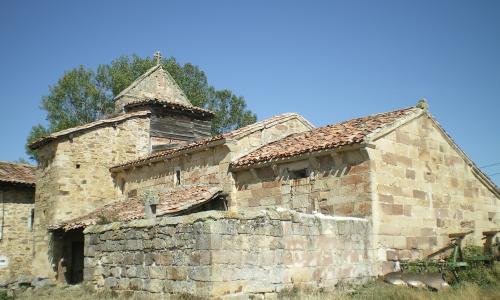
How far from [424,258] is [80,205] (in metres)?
11.2

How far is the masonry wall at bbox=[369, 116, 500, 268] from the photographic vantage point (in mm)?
11141

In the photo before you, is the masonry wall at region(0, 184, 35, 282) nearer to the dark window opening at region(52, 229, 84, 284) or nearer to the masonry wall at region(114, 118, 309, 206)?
the dark window opening at region(52, 229, 84, 284)

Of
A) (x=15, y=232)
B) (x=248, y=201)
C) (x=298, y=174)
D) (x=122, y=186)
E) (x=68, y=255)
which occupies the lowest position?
(x=68, y=255)

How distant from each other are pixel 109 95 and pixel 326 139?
70.4 feet

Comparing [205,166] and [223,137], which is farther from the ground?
[223,137]

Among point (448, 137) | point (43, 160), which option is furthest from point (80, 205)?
point (448, 137)

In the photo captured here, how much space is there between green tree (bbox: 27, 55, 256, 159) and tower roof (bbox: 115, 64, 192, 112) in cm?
835

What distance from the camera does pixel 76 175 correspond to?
16.9m

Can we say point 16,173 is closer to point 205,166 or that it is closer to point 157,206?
point 205,166

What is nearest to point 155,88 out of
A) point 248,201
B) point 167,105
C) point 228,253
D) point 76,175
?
point 167,105

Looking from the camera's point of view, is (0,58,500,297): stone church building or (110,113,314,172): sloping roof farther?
(110,113,314,172): sloping roof

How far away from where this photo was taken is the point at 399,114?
12.5 m

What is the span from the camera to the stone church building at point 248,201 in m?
8.29

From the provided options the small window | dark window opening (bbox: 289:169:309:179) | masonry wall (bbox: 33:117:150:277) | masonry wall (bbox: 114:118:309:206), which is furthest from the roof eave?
masonry wall (bbox: 33:117:150:277)
